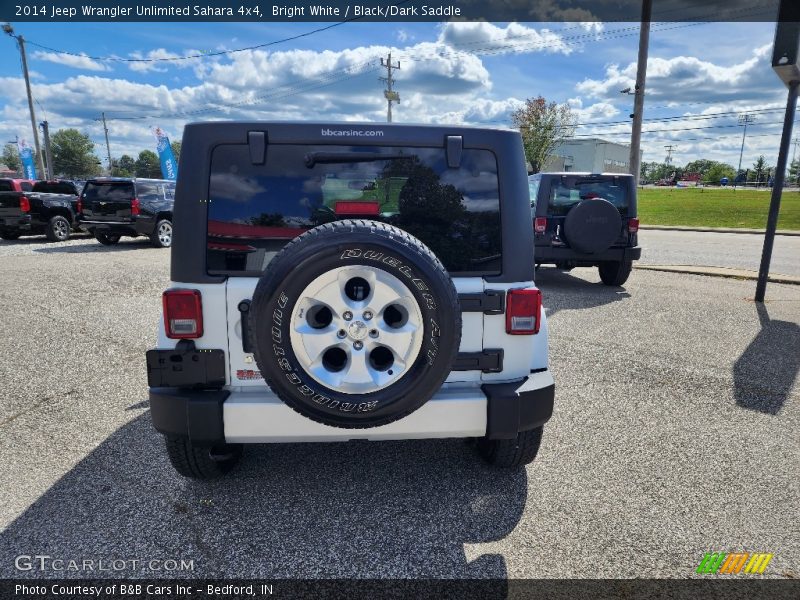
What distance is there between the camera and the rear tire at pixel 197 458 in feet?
9.30

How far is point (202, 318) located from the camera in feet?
8.43

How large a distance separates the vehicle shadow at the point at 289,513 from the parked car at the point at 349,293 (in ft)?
1.38

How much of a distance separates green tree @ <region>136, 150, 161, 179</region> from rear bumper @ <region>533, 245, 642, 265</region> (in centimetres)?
11874

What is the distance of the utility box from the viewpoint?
6.41 metres

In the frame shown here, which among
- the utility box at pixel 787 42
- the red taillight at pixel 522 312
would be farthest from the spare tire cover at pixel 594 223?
the red taillight at pixel 522 312

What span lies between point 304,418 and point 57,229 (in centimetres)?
1620

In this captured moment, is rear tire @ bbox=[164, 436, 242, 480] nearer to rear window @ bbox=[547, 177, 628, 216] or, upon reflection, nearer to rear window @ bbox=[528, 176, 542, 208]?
rear window @ bbox=[547, 177, 628, 216]

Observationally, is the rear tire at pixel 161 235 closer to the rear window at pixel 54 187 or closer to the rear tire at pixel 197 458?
the rear window at pixel 54 187

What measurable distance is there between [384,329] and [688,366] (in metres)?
3.97

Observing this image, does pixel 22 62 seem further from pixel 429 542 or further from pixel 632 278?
pixel 429 542

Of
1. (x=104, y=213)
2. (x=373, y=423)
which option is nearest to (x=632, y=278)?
(x=373, y=423)

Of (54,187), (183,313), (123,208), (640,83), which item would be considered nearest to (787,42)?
(183,313)

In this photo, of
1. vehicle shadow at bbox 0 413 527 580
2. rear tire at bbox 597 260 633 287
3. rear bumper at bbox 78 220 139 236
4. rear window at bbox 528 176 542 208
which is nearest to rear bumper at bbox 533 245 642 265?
rear tire at bbox 597 260 633 287

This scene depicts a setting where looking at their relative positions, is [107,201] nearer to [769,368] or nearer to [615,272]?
[615,272]
